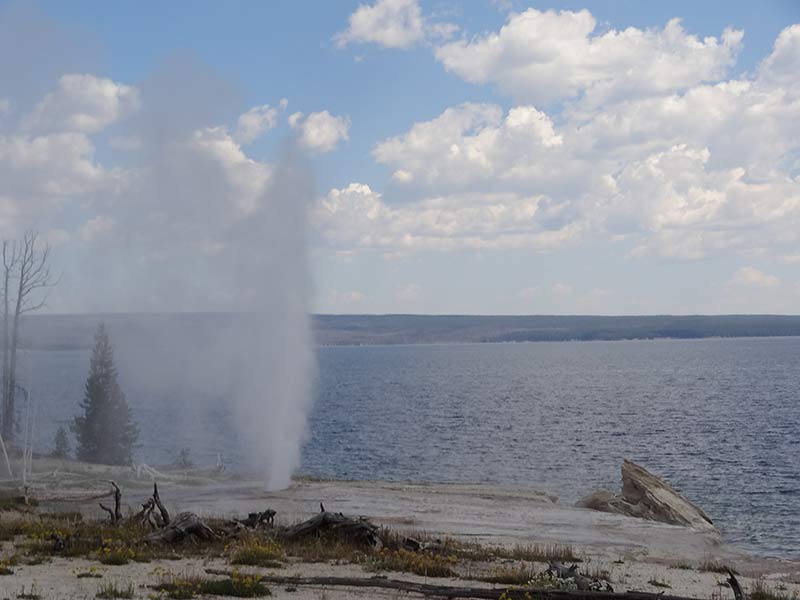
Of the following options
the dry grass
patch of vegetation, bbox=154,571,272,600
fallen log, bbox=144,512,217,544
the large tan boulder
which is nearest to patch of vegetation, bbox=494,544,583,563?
the dry grass

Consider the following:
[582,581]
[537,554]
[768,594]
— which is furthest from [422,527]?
[582,581]

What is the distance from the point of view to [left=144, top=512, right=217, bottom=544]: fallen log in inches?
810

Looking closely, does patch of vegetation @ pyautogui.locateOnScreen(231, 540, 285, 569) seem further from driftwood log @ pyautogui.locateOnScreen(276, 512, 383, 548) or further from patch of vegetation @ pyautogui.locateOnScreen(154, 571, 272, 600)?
patch of vegetation @ pyautogui.locateOnScreen(154, 571, 272, 600)

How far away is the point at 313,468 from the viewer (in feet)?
178

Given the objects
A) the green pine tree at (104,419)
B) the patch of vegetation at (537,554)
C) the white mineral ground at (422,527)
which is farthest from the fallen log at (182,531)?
the green pine tree at (104,419)

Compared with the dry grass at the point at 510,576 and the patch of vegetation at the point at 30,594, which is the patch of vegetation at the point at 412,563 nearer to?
the dry grass at the point at 510,576

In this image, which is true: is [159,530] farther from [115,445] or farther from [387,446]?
[387,446]

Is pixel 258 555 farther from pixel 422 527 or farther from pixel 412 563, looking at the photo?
pixel 422 527

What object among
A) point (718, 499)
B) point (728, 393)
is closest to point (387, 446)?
point (718, 499)

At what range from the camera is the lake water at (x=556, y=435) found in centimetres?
4488

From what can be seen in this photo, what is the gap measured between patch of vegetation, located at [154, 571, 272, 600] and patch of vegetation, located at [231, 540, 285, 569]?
2.77 meters

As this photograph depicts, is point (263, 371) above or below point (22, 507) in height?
above

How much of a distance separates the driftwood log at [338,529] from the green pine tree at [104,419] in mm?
34261

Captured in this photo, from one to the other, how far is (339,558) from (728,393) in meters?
96.4
